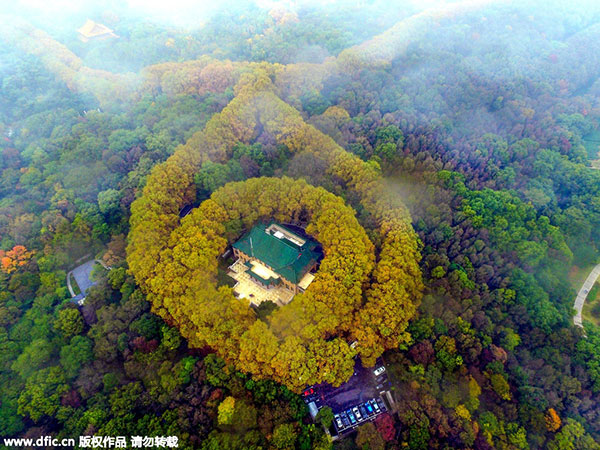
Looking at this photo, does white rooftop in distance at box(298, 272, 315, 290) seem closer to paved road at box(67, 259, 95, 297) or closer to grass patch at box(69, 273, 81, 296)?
paved road at box(67, 259, 95, 297)

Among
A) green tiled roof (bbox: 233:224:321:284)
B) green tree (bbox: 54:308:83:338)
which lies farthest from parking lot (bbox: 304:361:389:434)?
green tree (bbox: 54:308:83:338)

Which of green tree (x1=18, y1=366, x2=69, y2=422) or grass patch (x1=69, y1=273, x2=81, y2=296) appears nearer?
green tree (x1=18, y1=366, x2=69, y2=422)

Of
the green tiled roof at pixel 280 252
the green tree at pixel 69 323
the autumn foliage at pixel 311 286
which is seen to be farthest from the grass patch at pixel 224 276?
the green tree at pixel 69 323

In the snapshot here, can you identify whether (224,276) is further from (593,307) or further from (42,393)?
(593,307)

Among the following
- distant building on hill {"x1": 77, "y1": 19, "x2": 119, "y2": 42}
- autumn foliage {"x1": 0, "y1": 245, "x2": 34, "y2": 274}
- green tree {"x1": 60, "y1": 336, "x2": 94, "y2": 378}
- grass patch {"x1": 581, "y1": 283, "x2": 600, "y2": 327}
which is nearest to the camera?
green tree {"x1": 60, "y1": 336, "x2": 94, "y2": 378}

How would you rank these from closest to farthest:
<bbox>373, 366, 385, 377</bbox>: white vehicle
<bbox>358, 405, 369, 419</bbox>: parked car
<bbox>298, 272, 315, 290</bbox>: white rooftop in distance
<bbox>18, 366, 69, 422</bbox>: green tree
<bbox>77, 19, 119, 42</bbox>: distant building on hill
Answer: <bbox>18, 366, 69, 422</bbox>: green tree → <bbox>358, 405, 369, 419</bbox>: parked car → <bbox>373, 366, 385, 377</bbox>: white vehicle → <bbox>298, 272, 315, 290</bbox>: white rooftop in distance → <bbox>77, 19, 119, 42</bbox>: distant building on hill

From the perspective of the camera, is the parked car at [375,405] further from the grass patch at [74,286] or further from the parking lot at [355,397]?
the grass patch at [74,286]

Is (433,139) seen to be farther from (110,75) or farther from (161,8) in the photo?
(161,8)
